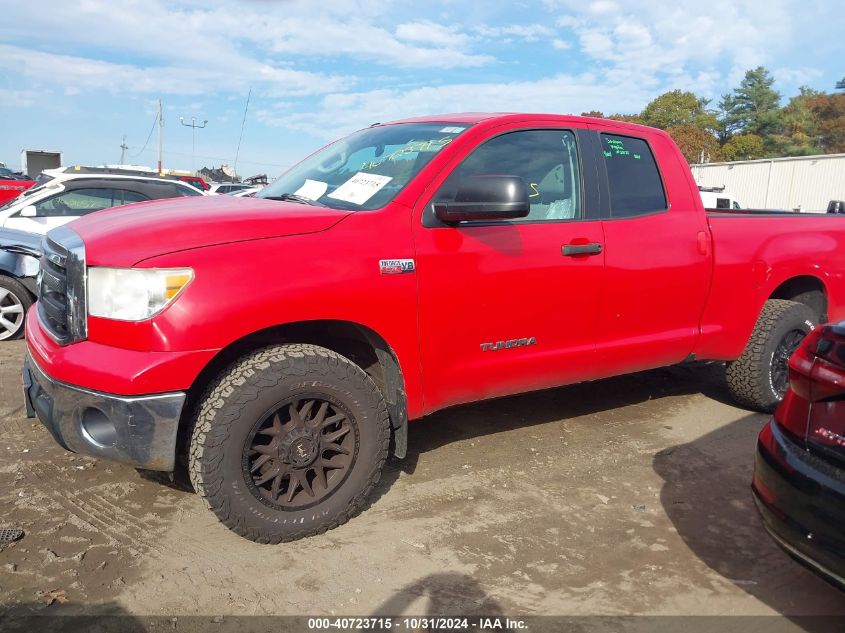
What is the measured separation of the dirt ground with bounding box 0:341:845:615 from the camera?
8.63 feet

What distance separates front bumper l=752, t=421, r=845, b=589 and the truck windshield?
75.7 inches

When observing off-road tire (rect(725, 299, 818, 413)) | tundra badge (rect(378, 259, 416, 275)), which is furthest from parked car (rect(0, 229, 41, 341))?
off-road tire (rect(725, 299, 818, 413))

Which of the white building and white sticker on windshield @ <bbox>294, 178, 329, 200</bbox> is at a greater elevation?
the white building

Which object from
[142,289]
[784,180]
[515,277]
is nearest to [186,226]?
[142,289]

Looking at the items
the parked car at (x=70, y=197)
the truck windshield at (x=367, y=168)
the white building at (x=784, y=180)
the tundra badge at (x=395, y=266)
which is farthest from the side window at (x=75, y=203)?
the white building at (x=784, y=180)

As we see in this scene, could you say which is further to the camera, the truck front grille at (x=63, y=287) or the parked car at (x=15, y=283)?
the parked car at (x=15, y=283)

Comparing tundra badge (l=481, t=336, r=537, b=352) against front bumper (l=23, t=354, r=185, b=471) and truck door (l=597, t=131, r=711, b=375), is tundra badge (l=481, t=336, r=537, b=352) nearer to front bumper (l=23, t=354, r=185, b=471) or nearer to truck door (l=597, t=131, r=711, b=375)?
truck door (l=597, t=131, r=711, b=375)

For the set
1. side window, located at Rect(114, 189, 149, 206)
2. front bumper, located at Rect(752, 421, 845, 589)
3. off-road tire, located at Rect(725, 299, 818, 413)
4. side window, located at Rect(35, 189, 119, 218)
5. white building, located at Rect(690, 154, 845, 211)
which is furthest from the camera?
white building, located at Rect(690, 154, 845, 211)

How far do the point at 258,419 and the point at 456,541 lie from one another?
1.02 metres

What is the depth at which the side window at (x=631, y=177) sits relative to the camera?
154 inches

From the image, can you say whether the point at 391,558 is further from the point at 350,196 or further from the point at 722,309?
the point at 722,309

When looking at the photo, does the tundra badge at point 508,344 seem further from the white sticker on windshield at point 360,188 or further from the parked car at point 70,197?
the parked car at point 70,197

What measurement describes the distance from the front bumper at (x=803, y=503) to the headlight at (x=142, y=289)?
7.35ft

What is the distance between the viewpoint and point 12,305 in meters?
6.38
